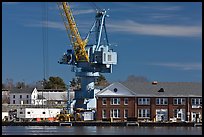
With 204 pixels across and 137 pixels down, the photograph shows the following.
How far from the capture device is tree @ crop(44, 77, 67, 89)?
5600 inches

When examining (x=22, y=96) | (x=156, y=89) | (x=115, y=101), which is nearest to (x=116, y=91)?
(x=115, y=101)

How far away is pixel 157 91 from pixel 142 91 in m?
1.70

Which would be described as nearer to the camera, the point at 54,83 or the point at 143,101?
the point at 143,101

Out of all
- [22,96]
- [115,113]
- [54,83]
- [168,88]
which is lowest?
[115,113]

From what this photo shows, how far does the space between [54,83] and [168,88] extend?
223 feet

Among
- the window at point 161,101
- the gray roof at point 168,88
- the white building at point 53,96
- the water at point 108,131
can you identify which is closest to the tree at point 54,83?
the white building at point 53,96

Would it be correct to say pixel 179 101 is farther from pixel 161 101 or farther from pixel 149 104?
pixel 149 104

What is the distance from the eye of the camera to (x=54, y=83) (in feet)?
474

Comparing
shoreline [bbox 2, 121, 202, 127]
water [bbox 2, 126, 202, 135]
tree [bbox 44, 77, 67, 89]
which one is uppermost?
tree [bbox 44, 77, 67, 89]

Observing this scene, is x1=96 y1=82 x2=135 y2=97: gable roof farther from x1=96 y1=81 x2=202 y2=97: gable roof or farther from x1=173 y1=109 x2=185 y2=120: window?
x1=173 y1=109 x2=185 y2=120: window

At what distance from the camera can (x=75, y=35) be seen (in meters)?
85.0

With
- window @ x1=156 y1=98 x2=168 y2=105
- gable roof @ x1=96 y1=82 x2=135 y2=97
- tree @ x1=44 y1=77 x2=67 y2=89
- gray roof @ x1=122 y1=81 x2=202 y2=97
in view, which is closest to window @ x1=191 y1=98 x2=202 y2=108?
gray roof @ x1=122 y1=81 x2=202 y2=97

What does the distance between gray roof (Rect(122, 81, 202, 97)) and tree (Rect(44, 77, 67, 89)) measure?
2482 inches

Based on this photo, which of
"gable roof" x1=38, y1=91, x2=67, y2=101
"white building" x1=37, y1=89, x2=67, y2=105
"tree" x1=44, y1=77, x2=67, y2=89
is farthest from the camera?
"tree" x1=44, y1=77, x2=67, y2=89
